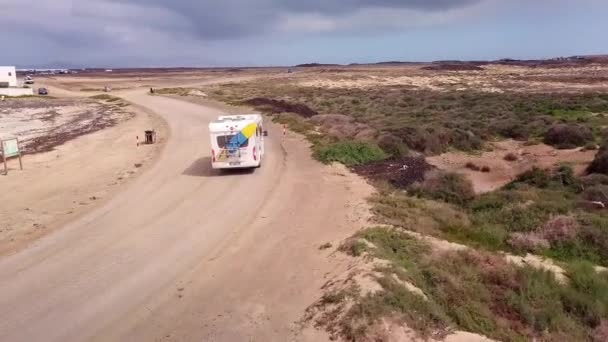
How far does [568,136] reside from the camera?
3266 cm

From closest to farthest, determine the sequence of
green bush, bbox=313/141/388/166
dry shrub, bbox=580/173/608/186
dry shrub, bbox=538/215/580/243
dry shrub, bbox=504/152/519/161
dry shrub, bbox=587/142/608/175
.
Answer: dry shrub, bbox=538/215/580/243
dry shrub, bbox=580/173/608/186
dry shrub, bbox=587/142/608/175
green bush, bbox=313/141/388/166
dry shrub, bbox=504/152/519/161

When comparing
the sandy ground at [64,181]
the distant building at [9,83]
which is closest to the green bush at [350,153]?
the sandy ground at [64,181]

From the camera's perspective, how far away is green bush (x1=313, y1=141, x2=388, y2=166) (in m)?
24.5

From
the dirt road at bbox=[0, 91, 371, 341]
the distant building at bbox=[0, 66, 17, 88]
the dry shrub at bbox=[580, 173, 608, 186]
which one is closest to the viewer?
the dirt road at bbox=[0, 91, 371, 341]

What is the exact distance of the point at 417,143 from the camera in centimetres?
3095

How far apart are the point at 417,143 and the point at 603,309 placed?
20.7 metres

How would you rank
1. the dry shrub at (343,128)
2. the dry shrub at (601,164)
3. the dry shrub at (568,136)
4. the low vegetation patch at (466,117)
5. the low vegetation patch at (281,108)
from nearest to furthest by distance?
the dry shrub at (601,164)
the dry shrub at (343,128)
the dry shrub at (568,136)
the low vegetation patch at (466,117)
the low vegetation patch at (281,108)

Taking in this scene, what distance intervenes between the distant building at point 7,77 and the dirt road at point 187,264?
89.6 metres

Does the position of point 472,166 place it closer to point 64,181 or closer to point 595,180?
point 595,180

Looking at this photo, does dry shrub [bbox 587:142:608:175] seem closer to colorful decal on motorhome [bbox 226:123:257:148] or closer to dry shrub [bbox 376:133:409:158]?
dry shrub [bbox 376:133:409:158]

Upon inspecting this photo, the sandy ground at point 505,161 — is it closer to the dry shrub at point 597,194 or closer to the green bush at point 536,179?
the green bush at point 536,179

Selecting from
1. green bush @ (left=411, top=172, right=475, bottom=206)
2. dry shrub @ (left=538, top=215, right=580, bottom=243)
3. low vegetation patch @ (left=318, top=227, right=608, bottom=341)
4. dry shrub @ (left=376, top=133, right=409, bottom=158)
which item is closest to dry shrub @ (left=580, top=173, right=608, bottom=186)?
green bush @ (left=411, top=172, right=475, bottom=206)

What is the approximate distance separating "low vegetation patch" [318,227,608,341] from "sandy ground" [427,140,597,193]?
11.7m

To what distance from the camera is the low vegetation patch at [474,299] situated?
9.37 metres
